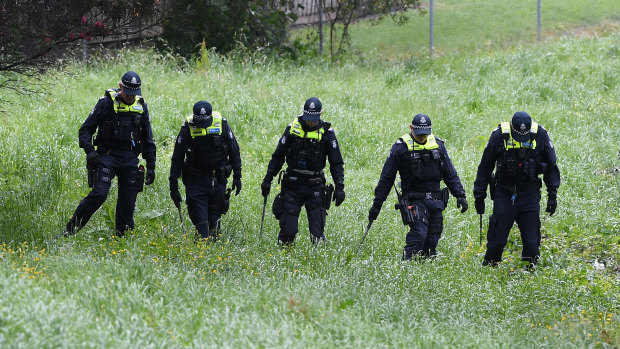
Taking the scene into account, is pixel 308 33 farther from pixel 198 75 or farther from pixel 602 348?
pixel 602 348

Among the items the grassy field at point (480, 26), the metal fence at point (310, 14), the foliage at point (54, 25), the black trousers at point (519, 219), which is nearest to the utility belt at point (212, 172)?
the foliage at point (54, 25)

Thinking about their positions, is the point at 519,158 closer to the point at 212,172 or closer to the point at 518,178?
the point at 518,178

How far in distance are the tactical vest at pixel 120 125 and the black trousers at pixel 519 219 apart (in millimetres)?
4193

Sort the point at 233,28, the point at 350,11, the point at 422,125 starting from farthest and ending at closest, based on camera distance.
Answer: the point at 350,11 → the point at 233,28 → the point at 422,125

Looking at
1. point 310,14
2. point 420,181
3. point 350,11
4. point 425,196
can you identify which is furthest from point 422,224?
point 310,14

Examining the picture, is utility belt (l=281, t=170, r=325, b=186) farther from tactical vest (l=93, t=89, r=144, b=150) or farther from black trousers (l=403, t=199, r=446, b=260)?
tactical vest (l=93, t=89, r=144, b=150)

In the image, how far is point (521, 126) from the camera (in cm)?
788

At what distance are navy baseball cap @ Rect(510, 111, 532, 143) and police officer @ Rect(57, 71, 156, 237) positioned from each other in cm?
415

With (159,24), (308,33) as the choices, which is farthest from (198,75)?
(159,24)

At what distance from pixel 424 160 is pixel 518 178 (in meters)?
1.09

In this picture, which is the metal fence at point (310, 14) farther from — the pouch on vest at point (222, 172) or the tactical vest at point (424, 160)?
the tactical vest at point (424, 160)

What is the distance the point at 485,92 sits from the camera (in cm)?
1562

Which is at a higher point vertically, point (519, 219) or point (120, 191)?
point (120, 191)

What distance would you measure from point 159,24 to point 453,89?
9.24m
